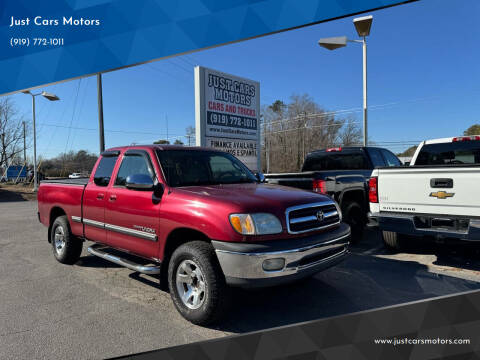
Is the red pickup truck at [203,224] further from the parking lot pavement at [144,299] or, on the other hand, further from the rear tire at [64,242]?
the rear tire at [64,242]

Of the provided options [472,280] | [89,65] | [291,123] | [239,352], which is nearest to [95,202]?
[89,65]

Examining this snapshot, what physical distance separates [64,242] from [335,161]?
237 inches

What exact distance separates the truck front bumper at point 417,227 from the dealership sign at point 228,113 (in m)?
5.12

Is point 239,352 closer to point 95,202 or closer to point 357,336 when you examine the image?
point 357,336

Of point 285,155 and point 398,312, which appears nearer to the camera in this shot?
point 398,312

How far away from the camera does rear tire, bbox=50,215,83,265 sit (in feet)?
17.8

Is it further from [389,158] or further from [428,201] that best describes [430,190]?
[389,158]

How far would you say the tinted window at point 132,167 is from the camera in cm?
432

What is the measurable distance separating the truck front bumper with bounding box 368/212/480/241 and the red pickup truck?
1.75 m

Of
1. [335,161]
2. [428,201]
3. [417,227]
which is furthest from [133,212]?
[335,161]

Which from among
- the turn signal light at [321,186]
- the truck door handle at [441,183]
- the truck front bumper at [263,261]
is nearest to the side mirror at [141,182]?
the truck front bumper at [263,261]

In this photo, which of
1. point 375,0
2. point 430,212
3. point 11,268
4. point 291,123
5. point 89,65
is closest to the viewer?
point 375,0

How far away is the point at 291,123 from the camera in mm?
41375

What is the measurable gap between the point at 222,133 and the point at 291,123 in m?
32.6
